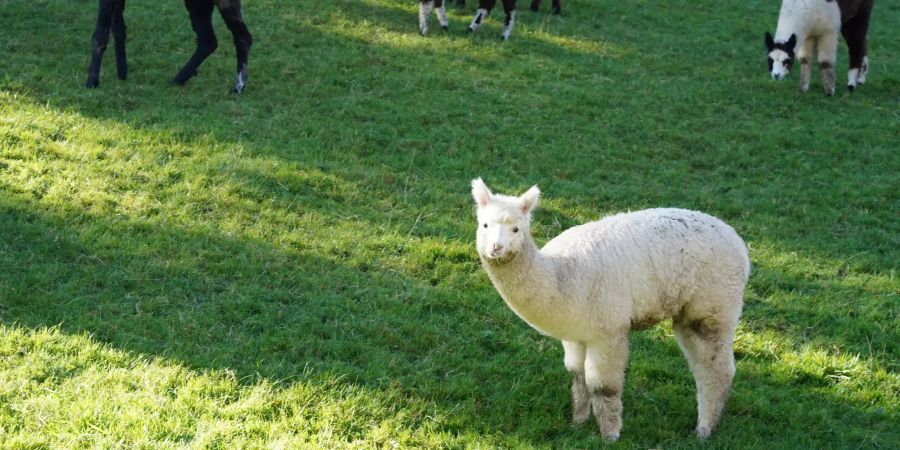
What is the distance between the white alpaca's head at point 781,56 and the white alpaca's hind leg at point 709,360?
715cm

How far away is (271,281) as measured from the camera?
5.61 meters

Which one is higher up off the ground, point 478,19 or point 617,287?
point 478,19

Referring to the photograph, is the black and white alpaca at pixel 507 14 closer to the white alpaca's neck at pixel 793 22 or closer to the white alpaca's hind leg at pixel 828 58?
the white alpaca's neck at pixel 793 22

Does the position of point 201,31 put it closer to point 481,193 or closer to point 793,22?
point 481,193

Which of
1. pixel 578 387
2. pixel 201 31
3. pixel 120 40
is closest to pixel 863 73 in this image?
pixel 201 31

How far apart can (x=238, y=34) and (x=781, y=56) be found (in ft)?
20.1

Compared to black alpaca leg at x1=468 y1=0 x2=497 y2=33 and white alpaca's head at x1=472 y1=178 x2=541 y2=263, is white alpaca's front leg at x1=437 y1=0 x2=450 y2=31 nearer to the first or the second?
black alpaca leg at x1=468 y1=0 x2=497 y2=33

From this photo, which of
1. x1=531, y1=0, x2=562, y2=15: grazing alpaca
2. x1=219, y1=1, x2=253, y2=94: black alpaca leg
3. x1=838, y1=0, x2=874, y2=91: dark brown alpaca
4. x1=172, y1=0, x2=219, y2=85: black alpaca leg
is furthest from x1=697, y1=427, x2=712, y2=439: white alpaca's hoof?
x1=531, y1=0, x2=562, y2=15: grazing alpaca

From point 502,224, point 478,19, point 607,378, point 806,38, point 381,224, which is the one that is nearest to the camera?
point 502,224

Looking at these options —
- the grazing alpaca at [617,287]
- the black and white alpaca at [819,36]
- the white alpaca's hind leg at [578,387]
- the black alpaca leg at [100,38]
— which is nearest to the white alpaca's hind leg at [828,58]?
the black and white alpaca at [819,36]

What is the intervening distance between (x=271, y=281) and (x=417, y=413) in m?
1.63

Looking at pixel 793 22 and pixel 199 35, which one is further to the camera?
pixel 793 22

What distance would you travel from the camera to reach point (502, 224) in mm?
3834

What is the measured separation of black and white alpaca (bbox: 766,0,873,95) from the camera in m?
10.5
